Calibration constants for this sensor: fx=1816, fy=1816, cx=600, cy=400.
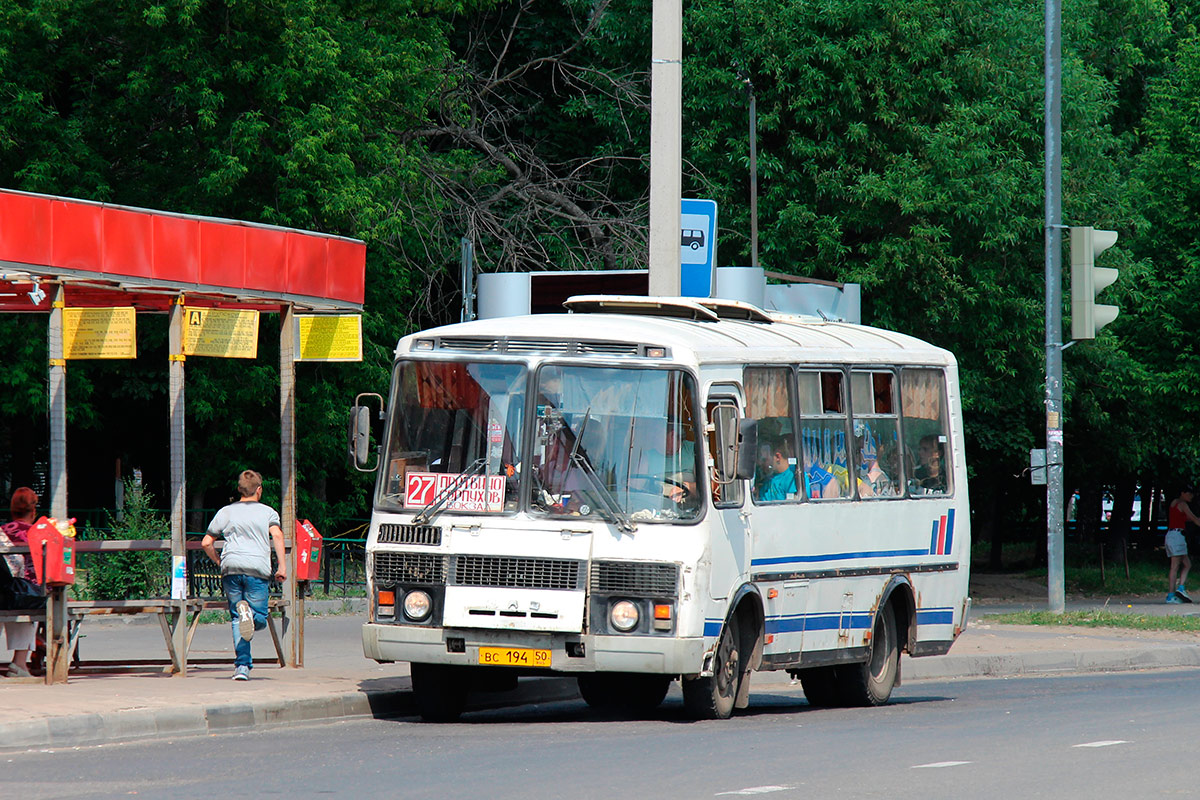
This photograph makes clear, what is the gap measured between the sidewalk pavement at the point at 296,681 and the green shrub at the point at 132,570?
0.39 meters

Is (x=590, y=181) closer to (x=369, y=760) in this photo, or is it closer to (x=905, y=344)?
(x=905, y=344)

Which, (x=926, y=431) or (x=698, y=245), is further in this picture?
(x=698, y=245)

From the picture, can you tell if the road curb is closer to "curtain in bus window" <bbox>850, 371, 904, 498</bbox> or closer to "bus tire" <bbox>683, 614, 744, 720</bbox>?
"curtain in bus window" <bbox>850, 371, 904, 498</bbox>

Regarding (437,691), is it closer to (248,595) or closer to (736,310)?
(248,595)

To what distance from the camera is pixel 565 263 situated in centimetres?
3028

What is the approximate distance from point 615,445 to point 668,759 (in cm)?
264

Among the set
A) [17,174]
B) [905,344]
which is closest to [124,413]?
[17,174]

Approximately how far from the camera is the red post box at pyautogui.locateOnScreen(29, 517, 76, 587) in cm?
1324

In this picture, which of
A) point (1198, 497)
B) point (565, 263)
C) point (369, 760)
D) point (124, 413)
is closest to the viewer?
point (369, 760)

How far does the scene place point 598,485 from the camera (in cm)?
1264

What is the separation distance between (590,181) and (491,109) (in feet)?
6.97

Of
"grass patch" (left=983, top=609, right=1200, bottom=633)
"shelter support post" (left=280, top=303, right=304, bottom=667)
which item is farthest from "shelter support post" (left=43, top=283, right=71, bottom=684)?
"grass patch" (left=983, top=609, right=1200, bottom=633)

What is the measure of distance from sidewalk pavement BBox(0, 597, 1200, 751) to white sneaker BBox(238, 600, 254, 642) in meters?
0.39

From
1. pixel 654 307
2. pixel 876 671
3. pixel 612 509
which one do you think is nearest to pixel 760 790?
pixel 612 509
